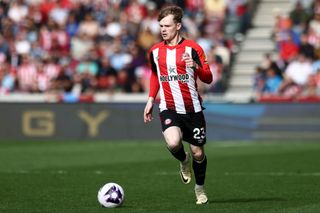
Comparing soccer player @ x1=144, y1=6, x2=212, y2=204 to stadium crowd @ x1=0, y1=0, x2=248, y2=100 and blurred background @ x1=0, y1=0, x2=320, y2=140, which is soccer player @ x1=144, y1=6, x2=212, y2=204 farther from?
stadium crowd @ x1=0, y1=0, x2=248, y2=100

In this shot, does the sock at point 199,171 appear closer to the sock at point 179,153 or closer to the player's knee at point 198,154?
the player's knee at point 198,154

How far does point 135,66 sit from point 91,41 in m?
2.27

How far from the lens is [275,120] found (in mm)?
21750

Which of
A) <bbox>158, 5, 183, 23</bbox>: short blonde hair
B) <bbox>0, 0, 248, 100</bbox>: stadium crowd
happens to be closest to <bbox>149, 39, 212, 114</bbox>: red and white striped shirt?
<bbox>158, 5, 183, 23</bbox>: short blonde hair

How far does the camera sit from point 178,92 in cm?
1032

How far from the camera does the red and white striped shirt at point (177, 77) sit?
10234 mm

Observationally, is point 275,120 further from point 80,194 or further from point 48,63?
point 80,194

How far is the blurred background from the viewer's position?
2217 centimetres

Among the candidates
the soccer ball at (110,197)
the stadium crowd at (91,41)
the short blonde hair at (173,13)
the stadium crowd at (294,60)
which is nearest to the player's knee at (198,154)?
the soccer ball at (110,197)

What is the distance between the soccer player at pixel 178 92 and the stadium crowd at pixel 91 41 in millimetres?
13612

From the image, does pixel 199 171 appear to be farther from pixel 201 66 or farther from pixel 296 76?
pixel 296 76

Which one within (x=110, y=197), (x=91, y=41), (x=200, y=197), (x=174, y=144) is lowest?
(x=91, y=41)

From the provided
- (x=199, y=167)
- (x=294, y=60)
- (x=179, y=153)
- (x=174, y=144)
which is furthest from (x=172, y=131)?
(x=294, y=60)

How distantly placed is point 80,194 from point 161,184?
1.70 metres
